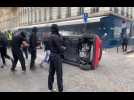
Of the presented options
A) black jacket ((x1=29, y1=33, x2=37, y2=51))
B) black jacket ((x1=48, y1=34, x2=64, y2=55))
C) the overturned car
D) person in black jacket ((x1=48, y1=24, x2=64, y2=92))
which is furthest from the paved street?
black jacket ((x1=48, y1=34, x2=64, y2=55))

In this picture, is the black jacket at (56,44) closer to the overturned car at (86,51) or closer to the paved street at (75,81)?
the paved street at (75,81)

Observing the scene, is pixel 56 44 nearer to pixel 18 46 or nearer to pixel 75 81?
pixel 75 81

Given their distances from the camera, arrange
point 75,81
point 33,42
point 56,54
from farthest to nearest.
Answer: point 33,42 < point 75,81 < point 56,54

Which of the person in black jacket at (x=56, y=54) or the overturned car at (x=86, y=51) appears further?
the overturned car at (x=86, y=51)

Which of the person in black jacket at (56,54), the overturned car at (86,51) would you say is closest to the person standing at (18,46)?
the overturned car at (86,51)

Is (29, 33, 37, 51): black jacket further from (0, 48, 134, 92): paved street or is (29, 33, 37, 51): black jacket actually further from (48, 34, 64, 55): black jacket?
(48, 34, 64, 55): black jacket

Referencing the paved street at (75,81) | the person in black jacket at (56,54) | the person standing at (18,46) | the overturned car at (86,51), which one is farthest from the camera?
the overturned car at (86,51)

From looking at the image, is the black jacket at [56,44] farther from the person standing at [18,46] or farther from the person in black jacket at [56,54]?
the person standing at [18,46]

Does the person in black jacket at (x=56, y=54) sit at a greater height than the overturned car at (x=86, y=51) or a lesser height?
greater

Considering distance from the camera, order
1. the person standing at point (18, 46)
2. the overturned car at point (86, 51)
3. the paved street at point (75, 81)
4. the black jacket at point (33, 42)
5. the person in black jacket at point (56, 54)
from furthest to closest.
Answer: the overturned car at point (86, 51), the black jacket at point (33, 42), the person standing at point (18, 46), the paved street at point (75, 81), the person in black jacket at point (56, 54)

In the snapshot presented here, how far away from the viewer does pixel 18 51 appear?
12.8 metres

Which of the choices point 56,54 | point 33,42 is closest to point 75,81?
point 56,54

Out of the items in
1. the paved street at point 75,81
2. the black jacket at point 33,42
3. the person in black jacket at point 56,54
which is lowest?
the paved street at point 75,81

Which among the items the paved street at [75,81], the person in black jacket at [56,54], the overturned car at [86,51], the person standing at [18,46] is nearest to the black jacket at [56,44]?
the person in black jacket at [56,54]
